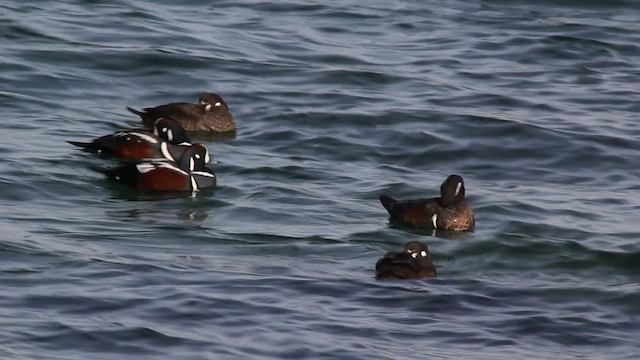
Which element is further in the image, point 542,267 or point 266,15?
point 266,15

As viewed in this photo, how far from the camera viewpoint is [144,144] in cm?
1708

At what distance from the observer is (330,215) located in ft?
48.7

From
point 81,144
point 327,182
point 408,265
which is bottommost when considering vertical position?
point 327,182

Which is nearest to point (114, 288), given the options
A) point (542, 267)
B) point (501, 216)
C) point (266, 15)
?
point (542, 267)

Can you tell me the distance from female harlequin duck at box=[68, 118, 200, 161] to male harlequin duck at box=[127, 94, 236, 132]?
29.2 inches

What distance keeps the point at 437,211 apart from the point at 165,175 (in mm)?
2880

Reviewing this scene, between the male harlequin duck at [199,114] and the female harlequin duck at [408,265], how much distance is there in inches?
238

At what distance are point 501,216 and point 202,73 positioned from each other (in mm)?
7402

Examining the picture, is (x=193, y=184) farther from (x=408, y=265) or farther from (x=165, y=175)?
(x=408, y=265)

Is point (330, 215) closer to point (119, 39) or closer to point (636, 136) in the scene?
point (636, 136)

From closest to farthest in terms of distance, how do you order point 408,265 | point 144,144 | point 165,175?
point 408,265
point 165,175
point 144,144

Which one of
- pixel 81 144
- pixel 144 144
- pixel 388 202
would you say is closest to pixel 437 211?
pixel 388 202

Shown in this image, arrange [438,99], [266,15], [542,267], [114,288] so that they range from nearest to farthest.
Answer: [114,288]
[542,267]
[438,99]
[266,15]

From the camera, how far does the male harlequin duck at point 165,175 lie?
1566 centimetres
